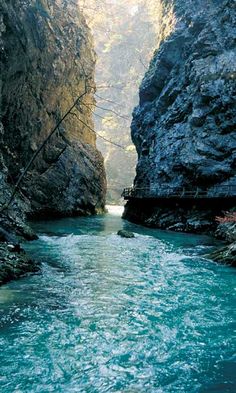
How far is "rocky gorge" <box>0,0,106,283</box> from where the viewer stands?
26234 millimetres

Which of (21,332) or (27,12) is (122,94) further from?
(21,332)

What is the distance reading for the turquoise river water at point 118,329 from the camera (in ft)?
17.8

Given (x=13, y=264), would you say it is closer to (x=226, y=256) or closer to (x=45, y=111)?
(x=226, y=256)

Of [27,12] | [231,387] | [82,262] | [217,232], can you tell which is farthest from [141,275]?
[27,12]

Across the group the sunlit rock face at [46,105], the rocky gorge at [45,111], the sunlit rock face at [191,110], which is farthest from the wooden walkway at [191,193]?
the rocky gorge at [45,111]

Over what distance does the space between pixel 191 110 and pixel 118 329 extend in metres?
24.5

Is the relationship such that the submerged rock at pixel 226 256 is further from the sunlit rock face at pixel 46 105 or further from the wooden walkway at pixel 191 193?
the sunlit rock face at pixel 46 105

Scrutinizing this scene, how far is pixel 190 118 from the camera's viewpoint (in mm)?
28500

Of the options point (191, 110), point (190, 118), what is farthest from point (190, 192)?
point (191, 110)

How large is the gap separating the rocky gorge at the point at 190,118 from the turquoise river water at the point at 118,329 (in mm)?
9841

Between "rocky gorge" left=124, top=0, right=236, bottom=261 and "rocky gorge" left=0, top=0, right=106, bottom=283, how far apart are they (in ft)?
21.8

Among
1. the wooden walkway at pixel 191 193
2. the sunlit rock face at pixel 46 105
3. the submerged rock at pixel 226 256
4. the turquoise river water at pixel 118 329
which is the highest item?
the sunlit rock face at pixel 46 105

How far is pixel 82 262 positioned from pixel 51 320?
611 centimetres

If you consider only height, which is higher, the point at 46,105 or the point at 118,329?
the point at 46,105
